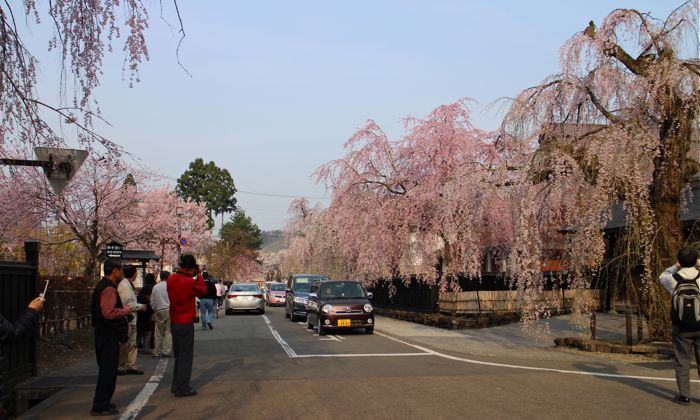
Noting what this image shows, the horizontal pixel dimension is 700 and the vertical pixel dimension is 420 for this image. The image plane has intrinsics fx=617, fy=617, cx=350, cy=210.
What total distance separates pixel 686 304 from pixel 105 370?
7231mm

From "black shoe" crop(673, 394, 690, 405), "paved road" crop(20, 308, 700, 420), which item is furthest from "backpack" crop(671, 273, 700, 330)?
"paved road" crop(20, 308, 700, 420)

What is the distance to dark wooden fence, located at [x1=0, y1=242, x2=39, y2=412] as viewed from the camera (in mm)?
8812

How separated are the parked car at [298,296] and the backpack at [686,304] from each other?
54.8ft

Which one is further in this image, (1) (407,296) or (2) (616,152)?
(1) (407,296)

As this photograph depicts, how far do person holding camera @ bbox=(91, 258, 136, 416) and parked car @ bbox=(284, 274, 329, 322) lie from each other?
52.0ft

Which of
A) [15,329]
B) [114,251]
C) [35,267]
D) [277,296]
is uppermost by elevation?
[114,251]

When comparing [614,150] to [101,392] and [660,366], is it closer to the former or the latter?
[660,366]

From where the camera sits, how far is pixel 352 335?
60.7ft

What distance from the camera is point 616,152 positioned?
466 inches

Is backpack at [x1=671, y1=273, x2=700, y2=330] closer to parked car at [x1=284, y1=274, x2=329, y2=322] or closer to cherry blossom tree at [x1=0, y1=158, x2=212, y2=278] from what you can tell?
cherry blossom tree at [x1=0, y1=158, x2=212, y2=278]

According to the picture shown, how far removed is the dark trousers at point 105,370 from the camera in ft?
24.4

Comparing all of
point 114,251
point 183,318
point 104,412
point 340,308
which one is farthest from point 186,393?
point 114,251

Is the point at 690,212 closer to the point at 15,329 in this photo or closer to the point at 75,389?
the point at 75,389

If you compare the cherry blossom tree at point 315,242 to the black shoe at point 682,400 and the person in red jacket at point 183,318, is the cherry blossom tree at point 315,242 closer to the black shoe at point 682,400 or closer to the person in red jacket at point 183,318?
the person in red jacket at point 183,318
